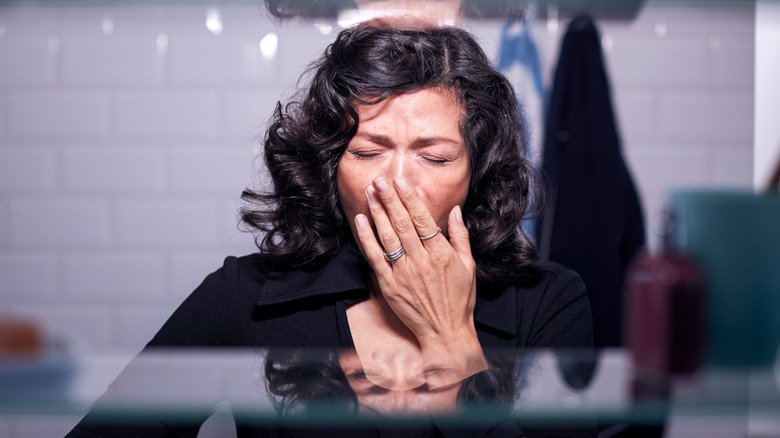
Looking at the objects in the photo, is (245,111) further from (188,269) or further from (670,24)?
(670,24)

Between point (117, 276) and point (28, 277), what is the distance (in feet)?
0.27

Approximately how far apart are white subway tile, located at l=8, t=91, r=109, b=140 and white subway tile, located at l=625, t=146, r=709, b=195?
1.87ft

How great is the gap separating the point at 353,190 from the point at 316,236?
10 centimetres

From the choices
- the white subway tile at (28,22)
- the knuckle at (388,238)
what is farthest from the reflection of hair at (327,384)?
the white subway tile at (28,22)

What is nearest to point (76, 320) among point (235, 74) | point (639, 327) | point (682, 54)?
point (235, 74)

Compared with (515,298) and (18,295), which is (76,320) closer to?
(18,295)

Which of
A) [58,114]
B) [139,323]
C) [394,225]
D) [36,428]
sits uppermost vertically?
[58,114]

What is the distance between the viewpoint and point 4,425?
0.79 metres

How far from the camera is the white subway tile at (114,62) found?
80cm

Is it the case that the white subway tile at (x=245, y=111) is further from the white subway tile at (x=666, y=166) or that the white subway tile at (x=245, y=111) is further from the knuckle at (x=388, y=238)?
the white subway tile at (x=666, y=166)

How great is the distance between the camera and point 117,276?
764 mm

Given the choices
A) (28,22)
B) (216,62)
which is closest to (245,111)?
(216,62)

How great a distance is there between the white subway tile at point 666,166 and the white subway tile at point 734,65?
0.07 m

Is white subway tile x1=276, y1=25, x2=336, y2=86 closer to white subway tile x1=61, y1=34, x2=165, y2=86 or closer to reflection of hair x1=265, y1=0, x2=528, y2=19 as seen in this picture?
reflection of hair x1=265, y1=0, x2=528, y2=19
